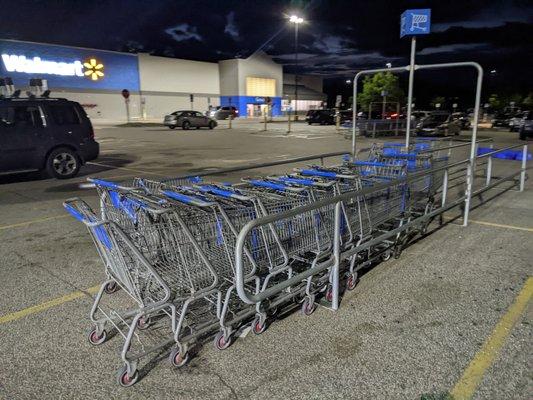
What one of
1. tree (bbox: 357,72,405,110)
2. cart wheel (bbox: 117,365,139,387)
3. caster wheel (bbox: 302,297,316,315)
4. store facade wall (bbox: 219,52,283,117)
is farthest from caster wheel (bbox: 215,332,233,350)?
store facade wall (bbox: 219,52,283,117)

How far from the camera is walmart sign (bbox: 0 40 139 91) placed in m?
40.8

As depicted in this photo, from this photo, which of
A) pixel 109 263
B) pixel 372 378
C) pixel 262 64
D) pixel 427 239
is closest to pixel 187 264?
pixel 109 263

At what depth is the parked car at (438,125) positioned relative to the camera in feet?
81.3

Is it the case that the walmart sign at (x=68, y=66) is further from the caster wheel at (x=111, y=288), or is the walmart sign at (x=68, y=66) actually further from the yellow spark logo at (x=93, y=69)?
the caster wheel at (x=111, y=288)

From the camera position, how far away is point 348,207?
411 cm

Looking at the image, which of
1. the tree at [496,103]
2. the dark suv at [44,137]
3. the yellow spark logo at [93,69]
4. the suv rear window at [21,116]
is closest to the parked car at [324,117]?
the yellow spark logo at [93,69]

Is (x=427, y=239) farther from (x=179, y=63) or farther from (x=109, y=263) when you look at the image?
(x=179, y=63)

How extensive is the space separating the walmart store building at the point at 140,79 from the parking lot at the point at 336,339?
29.4 m

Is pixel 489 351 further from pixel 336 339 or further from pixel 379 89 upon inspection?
pixel 379 89

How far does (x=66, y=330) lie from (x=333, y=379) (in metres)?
2.05

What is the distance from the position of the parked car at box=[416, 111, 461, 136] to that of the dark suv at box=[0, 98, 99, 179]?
19.5 m

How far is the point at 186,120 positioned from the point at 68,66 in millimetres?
20837

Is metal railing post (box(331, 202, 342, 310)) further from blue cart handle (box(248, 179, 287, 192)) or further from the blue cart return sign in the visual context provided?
the blue cart return sign

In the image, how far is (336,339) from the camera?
10.1 ft
